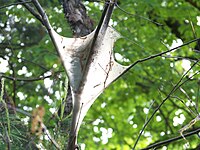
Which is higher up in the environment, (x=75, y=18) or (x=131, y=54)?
(x=131, y=54)

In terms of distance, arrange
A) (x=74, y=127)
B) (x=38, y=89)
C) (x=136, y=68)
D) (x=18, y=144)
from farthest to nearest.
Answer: (x=38, y=89)
(x=136, y=68)
(x=18, y=144)
(x=74, y=127)

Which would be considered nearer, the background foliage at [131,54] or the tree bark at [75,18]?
the tree bark at [75,18]

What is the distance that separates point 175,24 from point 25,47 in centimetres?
247

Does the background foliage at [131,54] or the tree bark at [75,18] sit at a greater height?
the background foliage at [131,54]

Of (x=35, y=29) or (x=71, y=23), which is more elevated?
(x=35, y=29)

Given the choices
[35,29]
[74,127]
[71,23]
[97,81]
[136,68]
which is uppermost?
[35,29]

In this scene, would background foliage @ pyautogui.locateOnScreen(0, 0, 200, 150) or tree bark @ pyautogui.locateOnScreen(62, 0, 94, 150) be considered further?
background foliage @ pyautogui.locateOnScreen(0, 0, 200, 150)

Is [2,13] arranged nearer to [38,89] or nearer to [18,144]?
[38,89]

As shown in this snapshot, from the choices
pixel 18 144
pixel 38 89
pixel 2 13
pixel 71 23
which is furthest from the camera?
pixel 38 89

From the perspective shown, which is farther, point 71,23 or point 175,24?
point 175,24

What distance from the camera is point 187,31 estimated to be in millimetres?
6832

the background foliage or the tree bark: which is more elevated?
the background foliage

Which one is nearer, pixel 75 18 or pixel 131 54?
pixel 75 18

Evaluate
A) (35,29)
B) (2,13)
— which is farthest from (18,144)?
(35,29)
